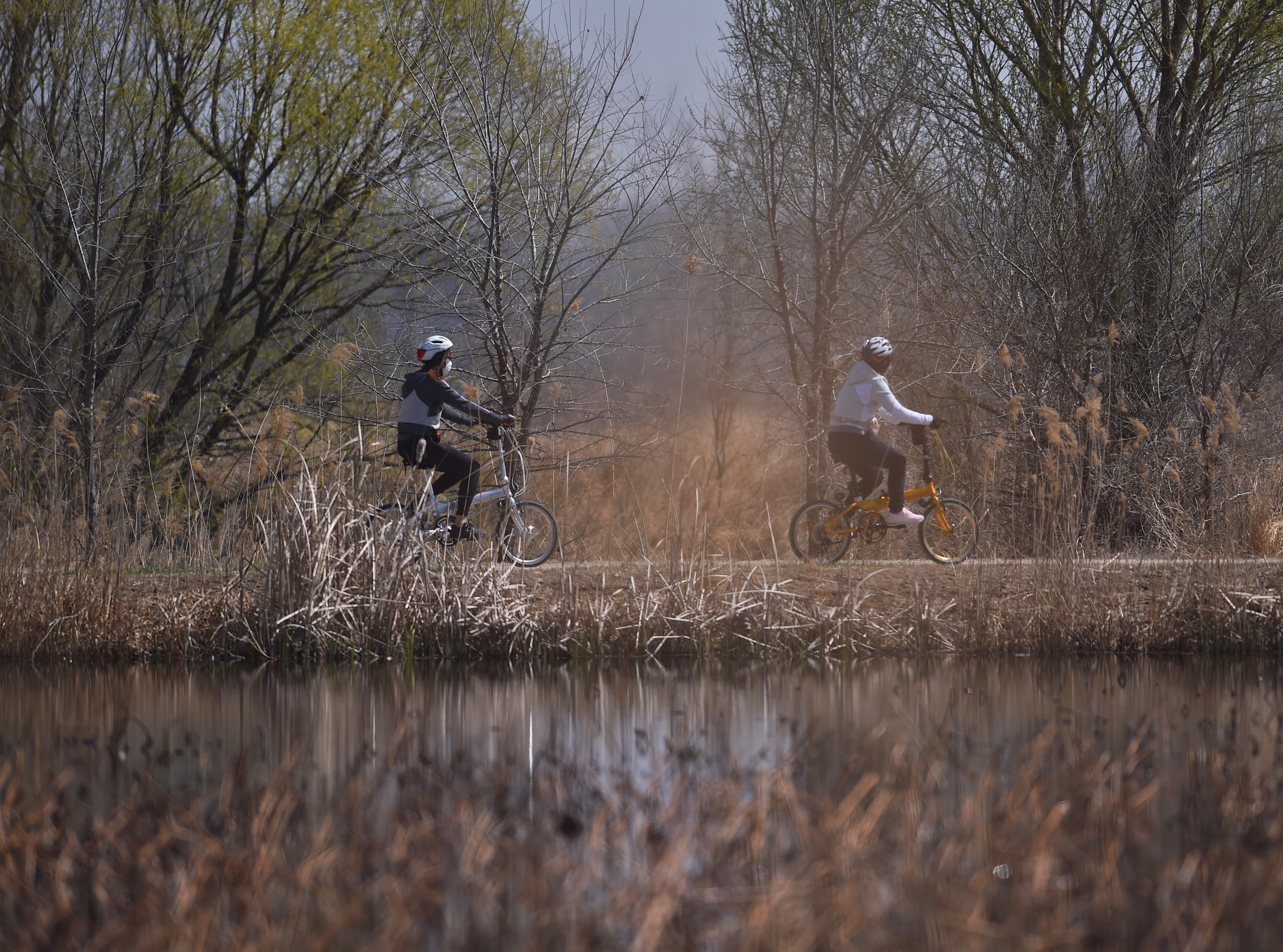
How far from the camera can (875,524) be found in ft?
36.4

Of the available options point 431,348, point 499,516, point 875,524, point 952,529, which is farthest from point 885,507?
point 431,348

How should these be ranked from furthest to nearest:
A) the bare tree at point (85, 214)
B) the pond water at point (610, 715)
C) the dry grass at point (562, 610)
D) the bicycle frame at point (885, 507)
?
the bare tree at point (85, 214), the bicycle frame at point (885, 507), the dry grass at point (562, 610), the pond water at point (610, 715)

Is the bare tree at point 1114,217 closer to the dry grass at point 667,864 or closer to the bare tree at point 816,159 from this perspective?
the bare tree at point 816,159

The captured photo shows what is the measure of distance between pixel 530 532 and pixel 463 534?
3.96ft

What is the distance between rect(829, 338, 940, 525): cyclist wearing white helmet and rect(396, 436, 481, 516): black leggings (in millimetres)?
3018

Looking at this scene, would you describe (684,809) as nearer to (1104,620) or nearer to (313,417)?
(1104,620)

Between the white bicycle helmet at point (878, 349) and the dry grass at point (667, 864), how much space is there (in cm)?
652

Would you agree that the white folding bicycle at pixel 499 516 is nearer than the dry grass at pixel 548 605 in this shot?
No

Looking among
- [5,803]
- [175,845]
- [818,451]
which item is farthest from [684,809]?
[818,451]

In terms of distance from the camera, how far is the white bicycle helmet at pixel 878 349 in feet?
34.6

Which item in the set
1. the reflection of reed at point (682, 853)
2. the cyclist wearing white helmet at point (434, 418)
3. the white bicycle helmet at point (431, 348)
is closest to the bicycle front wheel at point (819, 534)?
the cyclist wearing white helmet at point (434, 418)

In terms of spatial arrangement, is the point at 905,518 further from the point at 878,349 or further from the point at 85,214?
the point at 85,214

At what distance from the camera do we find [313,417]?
1484 cm

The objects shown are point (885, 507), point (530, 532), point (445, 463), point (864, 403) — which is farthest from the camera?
point (885, 507)
